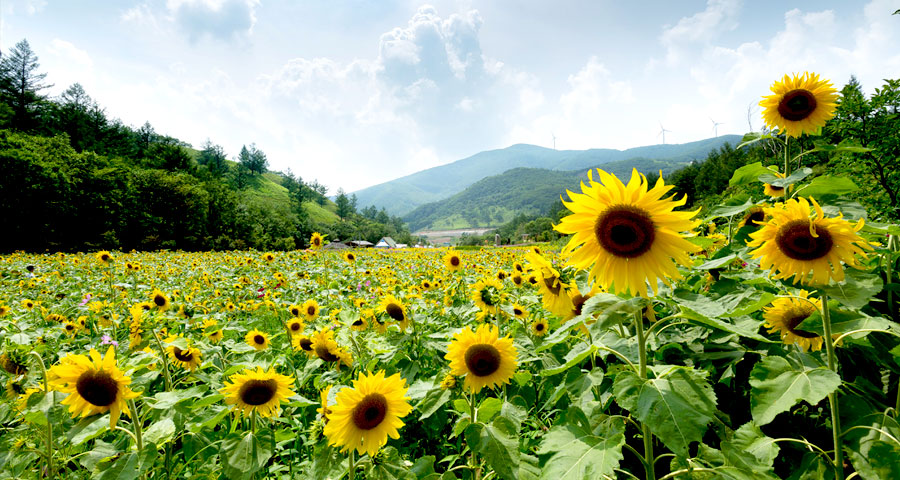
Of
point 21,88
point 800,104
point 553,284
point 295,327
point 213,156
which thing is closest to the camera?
point 553,284

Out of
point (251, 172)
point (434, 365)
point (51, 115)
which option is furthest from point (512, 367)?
point (251, 172)

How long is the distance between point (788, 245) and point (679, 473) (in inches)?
37.3

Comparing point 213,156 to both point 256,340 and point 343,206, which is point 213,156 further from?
point 256,340

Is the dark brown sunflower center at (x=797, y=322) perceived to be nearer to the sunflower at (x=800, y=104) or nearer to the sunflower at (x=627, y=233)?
the sunflower at (x=627, y=233)

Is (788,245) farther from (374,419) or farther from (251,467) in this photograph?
(251,467)

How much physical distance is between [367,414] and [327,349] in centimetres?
128

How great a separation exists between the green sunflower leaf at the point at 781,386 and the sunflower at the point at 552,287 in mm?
895

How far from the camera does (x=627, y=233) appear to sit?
1.30 meters

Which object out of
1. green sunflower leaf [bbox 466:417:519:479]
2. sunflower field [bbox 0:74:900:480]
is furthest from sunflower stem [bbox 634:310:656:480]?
green sunflower leaf [bbox 466:417:519:479]

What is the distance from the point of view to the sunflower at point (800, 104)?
87.4 inches

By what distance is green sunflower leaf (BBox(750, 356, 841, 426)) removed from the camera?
3.64 feet

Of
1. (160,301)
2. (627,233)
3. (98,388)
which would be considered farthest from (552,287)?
(160,301)

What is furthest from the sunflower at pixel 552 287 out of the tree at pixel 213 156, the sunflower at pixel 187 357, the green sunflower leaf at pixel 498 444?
the tree at pixel 213 156

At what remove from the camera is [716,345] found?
181 cm
